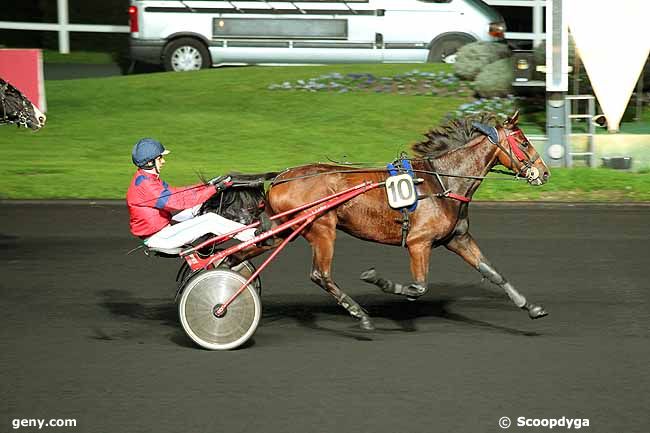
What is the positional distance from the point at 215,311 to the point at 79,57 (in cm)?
1909

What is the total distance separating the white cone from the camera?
15.5m

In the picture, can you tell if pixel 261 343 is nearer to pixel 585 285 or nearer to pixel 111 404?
pixel 111 404

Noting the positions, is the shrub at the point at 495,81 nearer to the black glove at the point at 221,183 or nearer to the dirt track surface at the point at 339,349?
the dirt track surface at the point at 339,349

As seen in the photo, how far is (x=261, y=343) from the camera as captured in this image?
23.4 feet

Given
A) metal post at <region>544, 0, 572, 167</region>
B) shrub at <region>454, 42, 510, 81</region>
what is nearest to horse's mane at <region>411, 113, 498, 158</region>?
metal post at <region>544, 0, 572, 167</region>

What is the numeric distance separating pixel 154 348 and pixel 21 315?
1.49 meters

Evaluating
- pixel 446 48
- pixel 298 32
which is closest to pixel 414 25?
pixel 446 48

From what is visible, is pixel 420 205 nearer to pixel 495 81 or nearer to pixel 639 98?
pixel 639 98

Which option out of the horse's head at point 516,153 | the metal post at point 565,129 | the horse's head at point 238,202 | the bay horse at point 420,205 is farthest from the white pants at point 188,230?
the metal post at point 565,129

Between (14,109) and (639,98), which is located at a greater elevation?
(14,109)

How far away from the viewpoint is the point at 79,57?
974 inches

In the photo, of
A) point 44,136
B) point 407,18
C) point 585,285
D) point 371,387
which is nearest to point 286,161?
point 44,136

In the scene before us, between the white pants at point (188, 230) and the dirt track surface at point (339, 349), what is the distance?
674 millimetres

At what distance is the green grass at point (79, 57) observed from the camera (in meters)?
24.1
